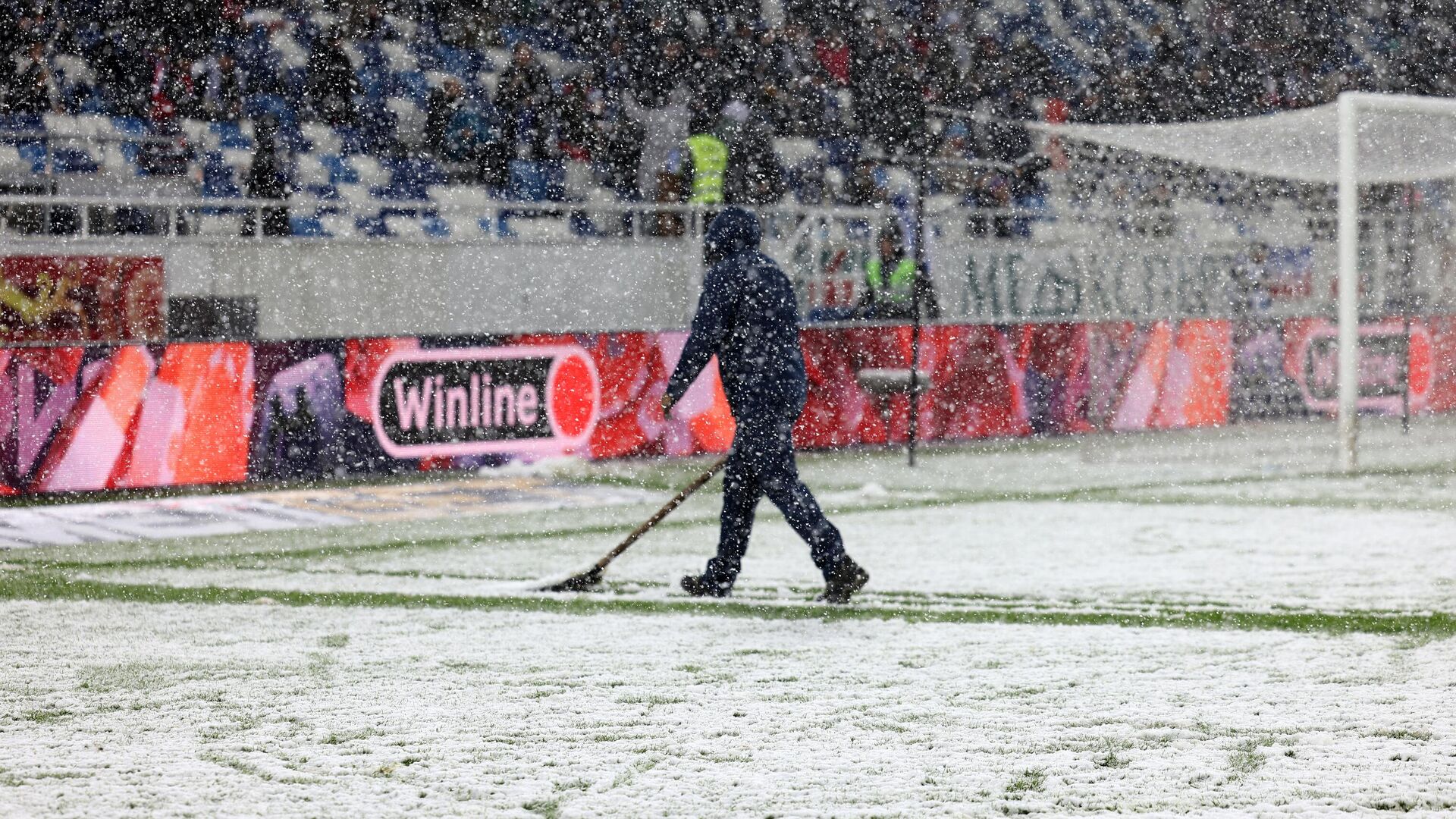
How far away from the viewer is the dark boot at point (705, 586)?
8.22 metres

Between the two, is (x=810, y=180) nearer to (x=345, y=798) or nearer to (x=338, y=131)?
(x=338, y=131)

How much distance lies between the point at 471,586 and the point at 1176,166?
1466 cm

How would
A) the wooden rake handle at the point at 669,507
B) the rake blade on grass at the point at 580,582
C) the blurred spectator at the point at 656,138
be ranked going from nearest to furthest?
the wooden rake handle at the point at 669,507, the rake blade on grass at the point at 580,582, the blurred spectator at the point at 656,138

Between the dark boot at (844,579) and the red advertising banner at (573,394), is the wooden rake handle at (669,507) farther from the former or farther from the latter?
the red advertising banner at (573,394)

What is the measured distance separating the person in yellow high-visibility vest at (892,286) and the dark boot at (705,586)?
9175mm

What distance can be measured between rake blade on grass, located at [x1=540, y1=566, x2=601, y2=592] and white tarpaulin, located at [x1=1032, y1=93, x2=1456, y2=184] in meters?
8.91

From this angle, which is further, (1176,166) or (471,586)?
(1176,166)

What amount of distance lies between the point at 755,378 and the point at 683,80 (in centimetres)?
1240

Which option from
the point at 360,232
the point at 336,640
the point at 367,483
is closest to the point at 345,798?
the point at 336,640

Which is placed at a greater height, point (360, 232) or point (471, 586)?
point (360, 232)

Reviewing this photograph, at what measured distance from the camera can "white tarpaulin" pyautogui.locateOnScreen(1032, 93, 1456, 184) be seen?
15.8 metres

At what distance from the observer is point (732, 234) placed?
808 cm

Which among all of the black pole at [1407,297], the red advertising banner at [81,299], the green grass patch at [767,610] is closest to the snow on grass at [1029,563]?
the green grass patch at [767,610]

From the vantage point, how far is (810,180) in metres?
20.2
